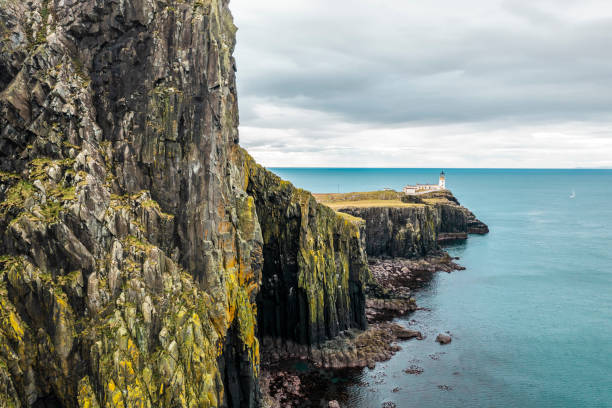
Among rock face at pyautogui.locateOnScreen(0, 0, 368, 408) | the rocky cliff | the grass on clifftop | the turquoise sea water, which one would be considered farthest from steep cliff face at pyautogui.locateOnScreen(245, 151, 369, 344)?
the grass on clifftop

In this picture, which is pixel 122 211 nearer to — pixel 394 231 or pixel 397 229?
pixel 394 231

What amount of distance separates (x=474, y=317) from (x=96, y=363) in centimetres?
7982

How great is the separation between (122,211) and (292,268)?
3874 cm

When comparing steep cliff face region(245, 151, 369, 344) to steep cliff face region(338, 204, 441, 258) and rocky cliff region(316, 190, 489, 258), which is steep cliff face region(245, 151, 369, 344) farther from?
rocky cliff region(316, 190, 489, 258)

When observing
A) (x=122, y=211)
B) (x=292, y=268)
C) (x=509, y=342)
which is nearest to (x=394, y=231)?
(x=509, y=342)

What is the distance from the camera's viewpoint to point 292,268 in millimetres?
74250

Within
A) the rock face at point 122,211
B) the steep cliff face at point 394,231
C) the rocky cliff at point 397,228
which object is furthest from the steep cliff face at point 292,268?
the rocky cliff at point 397,228

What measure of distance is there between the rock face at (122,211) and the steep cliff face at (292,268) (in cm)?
1920

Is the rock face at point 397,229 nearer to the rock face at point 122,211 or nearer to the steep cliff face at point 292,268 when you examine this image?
the steep cliff face at point 292,268

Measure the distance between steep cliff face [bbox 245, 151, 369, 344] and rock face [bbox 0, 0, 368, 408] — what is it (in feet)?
63.0

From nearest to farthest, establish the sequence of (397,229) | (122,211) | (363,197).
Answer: (122,211) → (397,229) → (363,197)

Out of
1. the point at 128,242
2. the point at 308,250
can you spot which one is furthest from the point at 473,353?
the point at 128,242

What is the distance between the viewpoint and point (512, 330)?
85.4m

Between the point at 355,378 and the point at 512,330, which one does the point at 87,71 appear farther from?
the point at 512,330
